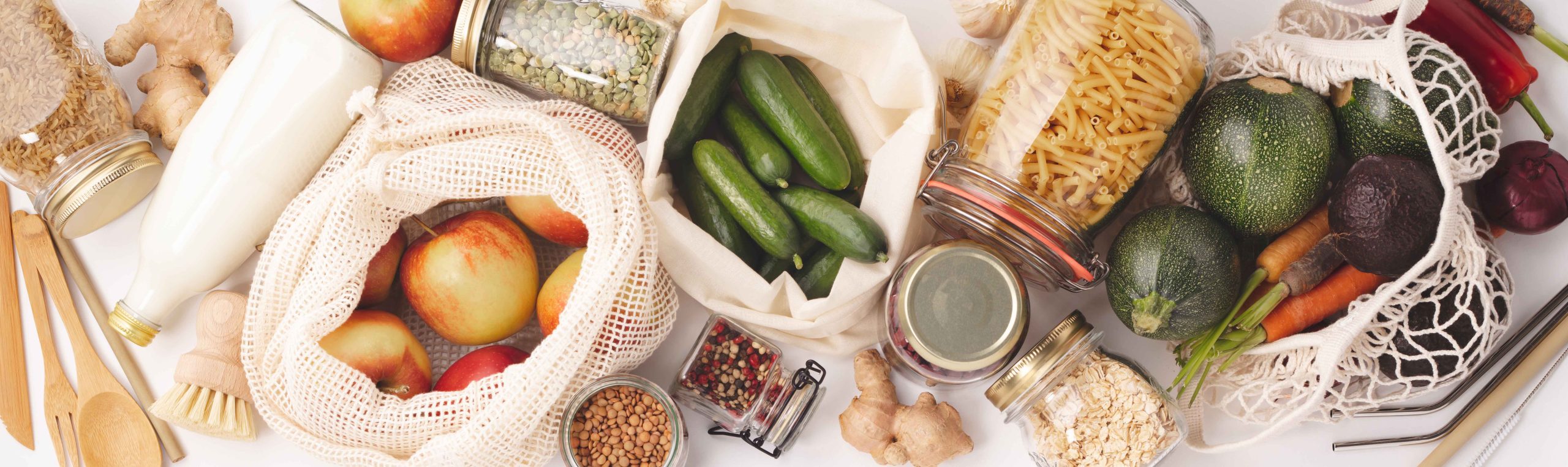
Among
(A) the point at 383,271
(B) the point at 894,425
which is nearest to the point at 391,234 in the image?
(A) the point at 383,271

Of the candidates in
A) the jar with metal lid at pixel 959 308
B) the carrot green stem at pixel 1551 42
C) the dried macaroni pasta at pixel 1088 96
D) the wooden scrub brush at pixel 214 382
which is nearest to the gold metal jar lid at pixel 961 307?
the jar with metal lid at pixel 959 308

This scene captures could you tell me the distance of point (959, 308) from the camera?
97cm

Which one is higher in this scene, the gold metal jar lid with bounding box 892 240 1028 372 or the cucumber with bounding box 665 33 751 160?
the cucumber with bounding box 665 33 751 160

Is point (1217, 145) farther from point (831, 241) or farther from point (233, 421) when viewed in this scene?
point (233, 421)

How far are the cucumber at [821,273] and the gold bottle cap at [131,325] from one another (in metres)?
0.81

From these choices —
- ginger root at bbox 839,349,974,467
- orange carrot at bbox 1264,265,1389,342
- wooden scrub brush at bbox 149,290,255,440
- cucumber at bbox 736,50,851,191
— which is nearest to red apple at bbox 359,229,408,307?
wooden scrub brush at bbox 149,290,255,440

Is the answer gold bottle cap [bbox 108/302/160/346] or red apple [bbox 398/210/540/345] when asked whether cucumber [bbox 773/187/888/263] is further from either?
gold bottle cap [bbox 108/302/160/346]

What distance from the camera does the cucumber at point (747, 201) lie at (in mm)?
981

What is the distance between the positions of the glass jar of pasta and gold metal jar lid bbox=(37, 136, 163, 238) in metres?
0.98

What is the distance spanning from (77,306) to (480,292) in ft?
2.04

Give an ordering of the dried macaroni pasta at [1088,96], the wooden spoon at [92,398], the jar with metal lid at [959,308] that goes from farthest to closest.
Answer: the wooden spoon at [92,398], the jar with metal lid at [959,308], the dried macaroni pasta at [1088,96]

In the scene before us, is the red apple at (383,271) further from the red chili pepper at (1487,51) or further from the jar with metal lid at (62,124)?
the red chili pepper at (1487,51)

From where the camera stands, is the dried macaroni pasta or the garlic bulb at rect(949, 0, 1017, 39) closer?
the dried macaroni pasta

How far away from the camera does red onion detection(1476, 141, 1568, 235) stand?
0.93m
